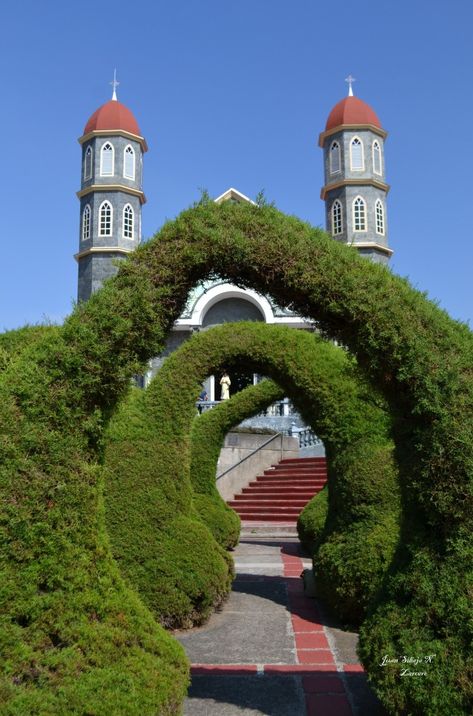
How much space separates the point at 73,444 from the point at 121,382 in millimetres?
433

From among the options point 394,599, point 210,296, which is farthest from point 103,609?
point 210,296

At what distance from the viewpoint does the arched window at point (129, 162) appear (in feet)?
111

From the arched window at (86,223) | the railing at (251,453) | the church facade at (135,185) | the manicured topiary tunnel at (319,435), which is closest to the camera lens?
the manicured topiary tunnel at (319,435)

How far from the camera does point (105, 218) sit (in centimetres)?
3316

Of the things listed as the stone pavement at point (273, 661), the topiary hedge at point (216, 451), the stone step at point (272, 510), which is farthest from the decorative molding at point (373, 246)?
the stone pavement at point (273, 661)

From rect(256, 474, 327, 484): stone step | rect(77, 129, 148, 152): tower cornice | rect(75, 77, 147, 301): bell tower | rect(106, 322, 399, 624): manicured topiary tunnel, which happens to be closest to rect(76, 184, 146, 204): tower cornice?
rect(75, 77, 147, 301): bell tower

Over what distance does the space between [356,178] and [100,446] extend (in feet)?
106

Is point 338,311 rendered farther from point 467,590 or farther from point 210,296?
point 210,296

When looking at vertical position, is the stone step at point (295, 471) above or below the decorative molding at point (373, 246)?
below

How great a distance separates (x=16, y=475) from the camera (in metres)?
3.36

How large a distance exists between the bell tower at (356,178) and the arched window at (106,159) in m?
11.4

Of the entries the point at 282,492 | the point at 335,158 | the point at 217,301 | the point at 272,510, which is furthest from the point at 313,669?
the point at 335,158

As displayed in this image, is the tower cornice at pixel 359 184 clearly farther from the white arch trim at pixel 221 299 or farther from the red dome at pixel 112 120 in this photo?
the red dome at pixel 112 120

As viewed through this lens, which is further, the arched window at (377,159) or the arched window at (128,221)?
the arched window at (377,159)
